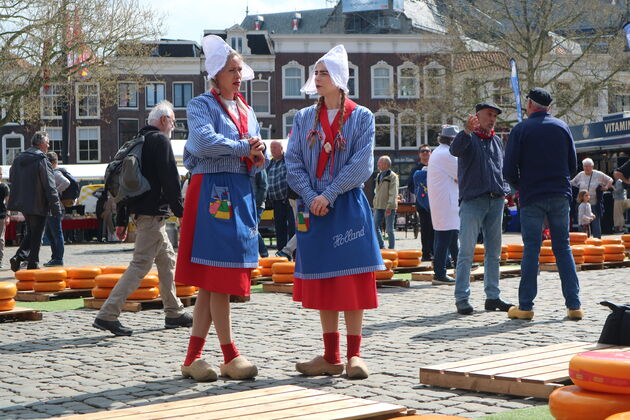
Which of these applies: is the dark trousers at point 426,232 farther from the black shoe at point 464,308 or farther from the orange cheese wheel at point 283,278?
the black shoe at point 464,308

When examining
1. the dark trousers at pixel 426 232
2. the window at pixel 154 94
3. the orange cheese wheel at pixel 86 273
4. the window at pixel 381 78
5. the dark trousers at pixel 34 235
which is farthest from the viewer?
the window at pixel 381 78

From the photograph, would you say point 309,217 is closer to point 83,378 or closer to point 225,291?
point 225,291

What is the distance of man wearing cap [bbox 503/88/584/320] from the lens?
8820 millimetres

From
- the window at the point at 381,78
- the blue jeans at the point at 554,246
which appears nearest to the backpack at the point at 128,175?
the blue jeans at the point at 554,246

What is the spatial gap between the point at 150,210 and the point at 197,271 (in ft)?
7.14

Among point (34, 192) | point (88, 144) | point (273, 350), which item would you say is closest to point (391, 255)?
point (34, 192)

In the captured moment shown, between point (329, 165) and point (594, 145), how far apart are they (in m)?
25.9

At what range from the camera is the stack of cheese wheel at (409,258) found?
1455cm

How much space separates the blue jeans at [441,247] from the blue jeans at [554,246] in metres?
3.04

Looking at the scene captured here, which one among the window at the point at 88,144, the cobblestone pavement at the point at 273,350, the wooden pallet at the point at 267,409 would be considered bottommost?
the cobblestone pavement at the point at 273,350

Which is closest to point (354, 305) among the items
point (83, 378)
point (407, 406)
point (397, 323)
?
point (407, 406)

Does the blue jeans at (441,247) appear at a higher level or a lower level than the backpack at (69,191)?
lower

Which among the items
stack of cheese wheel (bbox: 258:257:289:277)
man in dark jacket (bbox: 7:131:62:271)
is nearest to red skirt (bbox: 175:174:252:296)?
stack of cheese wheel (bbox: 258:257:289:277)

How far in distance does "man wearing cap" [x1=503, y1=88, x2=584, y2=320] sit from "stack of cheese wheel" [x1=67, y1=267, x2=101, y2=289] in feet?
16.1
